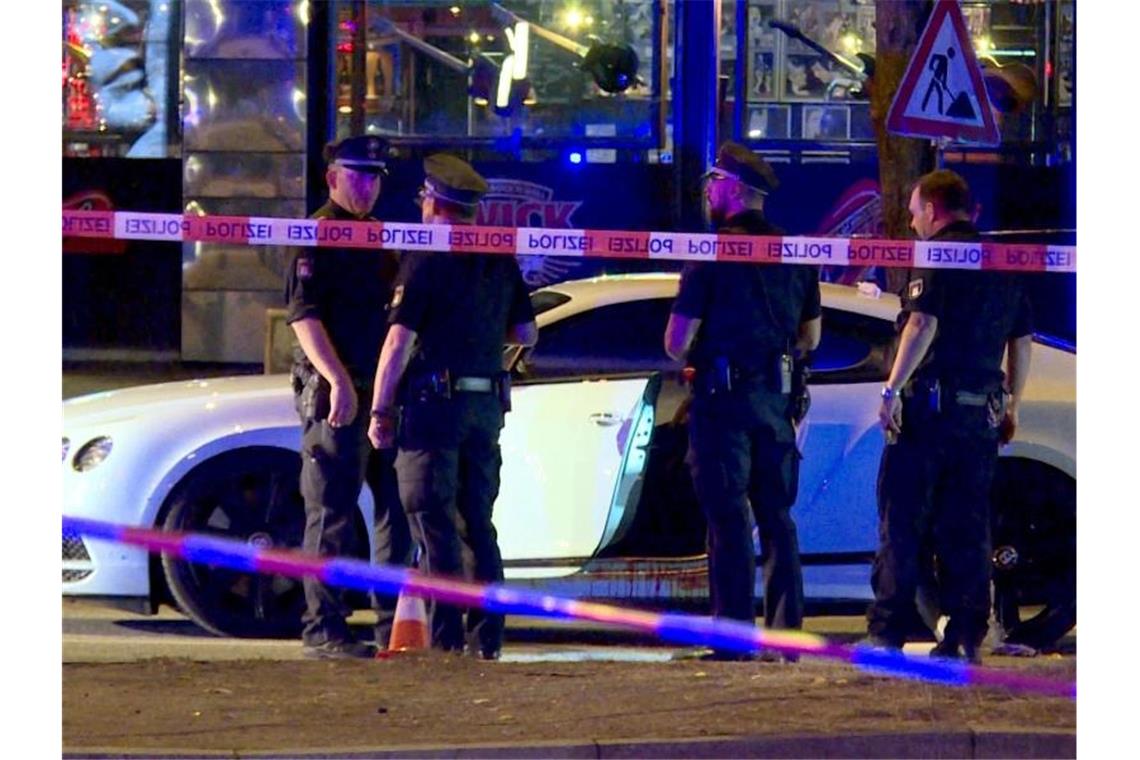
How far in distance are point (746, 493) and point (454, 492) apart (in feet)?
3.52

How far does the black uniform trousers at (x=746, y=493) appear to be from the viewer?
24.2ft

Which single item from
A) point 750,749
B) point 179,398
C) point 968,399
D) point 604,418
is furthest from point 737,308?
point 179,398

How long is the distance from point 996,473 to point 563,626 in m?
1.95

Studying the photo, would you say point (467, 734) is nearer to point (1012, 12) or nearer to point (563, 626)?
point (563, 626)

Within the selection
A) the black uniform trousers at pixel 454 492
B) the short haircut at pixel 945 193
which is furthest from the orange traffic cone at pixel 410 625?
the short haircut at pixel 945 193

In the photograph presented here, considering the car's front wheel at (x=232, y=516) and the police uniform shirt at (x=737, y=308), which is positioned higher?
the police uniform shirt at (x=737, y=308)

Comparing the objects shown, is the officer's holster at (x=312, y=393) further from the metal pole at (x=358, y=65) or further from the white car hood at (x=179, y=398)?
the metal pole at (x=358, y=65)

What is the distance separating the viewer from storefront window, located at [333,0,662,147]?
984cm

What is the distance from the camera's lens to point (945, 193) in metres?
7.46

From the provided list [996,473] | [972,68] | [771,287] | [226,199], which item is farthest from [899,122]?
[226,199]

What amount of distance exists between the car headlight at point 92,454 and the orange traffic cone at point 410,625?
4.43 feet

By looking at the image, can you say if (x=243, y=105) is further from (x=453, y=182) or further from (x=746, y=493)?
(x=746, y=493)

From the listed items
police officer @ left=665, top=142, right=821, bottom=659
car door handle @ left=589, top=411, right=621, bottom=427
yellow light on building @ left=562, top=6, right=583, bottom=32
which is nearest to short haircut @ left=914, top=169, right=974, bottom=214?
police officer @ left=665, top=142, right=821, bottom=659

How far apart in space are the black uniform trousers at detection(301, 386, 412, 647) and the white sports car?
26 cm
